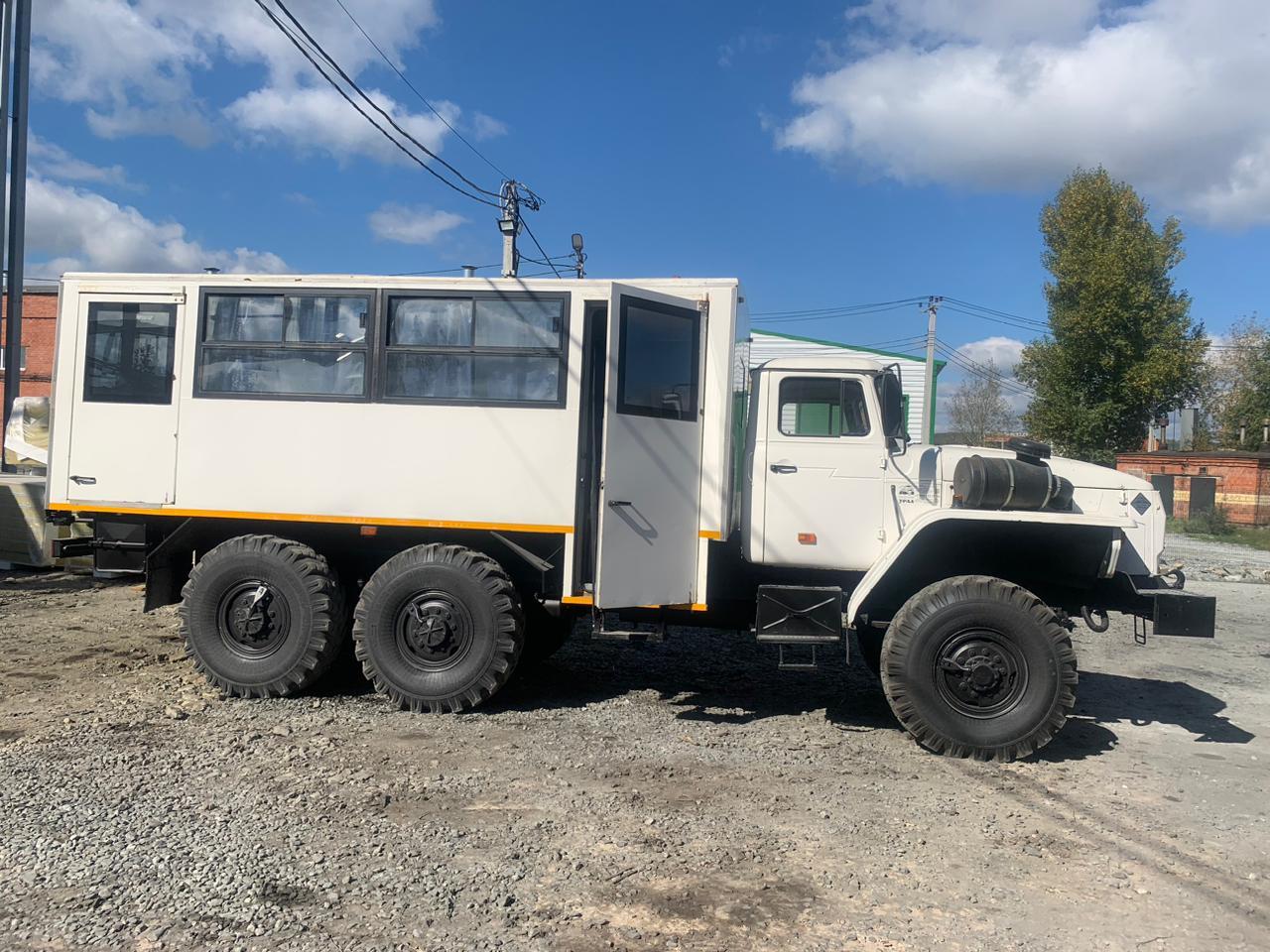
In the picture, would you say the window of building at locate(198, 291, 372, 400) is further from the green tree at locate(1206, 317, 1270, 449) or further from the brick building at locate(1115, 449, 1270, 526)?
the green tree at locate(1206, 317, 1270, 449)

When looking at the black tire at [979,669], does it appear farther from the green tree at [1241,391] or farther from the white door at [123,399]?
the green tree at [1241,391]

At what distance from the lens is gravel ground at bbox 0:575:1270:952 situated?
3.71 m

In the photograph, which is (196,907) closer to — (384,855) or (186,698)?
(384,855)

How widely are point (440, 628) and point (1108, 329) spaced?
26717mm

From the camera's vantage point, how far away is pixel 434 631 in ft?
21.0

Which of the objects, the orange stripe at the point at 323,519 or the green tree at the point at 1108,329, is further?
the green tree at the point at 1108,329

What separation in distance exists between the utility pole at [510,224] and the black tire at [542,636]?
1177cm

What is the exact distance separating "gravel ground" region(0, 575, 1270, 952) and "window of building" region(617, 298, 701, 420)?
2.24 metres

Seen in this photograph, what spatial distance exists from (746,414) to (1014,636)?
230cm

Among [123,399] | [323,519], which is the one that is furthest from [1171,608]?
[123,399]

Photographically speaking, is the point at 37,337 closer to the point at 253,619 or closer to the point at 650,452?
the point at 253,619

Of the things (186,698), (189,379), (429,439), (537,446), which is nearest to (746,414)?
(537,446)

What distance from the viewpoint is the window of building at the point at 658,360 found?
6219 millimetres

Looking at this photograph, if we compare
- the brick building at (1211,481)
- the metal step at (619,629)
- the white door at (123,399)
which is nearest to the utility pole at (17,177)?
the white door at (123,399)
